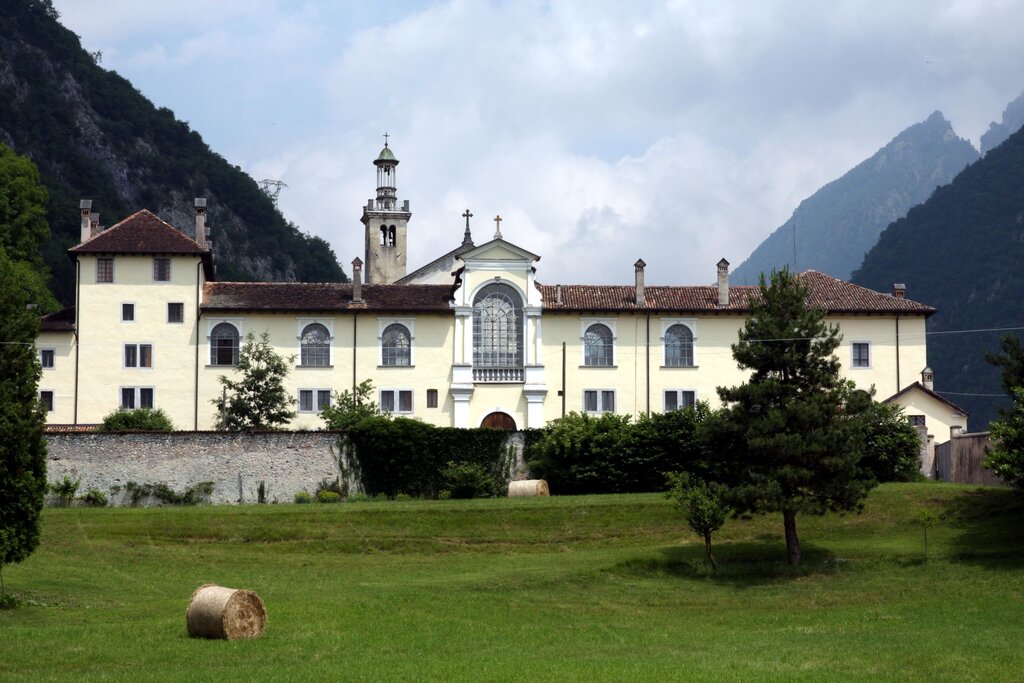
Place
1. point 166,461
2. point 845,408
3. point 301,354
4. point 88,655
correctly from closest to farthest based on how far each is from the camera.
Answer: point 88,655 → point 845,408 → point 166,461 → point 301,354

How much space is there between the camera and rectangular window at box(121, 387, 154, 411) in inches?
2825

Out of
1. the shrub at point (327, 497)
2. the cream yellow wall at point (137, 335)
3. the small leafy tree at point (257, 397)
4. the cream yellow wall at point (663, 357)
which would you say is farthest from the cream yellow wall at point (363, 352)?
the shrub at point (327, 497)

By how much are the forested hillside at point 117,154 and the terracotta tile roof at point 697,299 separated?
56.8 m

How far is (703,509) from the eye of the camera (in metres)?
44.8

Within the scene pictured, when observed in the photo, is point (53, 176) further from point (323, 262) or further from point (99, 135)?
point (323, 262)

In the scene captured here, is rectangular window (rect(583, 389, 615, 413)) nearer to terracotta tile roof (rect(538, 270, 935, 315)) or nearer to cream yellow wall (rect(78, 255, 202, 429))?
terracotta tile roof (rect(538, 270, 935, 315))

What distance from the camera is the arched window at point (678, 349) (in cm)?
7519

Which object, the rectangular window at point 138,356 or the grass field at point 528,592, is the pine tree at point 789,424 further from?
the rectangular window at point 138,356

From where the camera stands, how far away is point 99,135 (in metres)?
138

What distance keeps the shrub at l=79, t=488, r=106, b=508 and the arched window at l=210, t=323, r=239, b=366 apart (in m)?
14.7

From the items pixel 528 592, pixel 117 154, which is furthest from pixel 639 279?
pixel 117 154

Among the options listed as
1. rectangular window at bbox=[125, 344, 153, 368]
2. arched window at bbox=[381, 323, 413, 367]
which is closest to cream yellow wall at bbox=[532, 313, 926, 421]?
arched window at bbox=[381, 323, 413, 367]

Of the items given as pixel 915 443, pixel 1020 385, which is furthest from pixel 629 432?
pixel 1020 385

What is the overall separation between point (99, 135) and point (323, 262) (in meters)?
27.6
